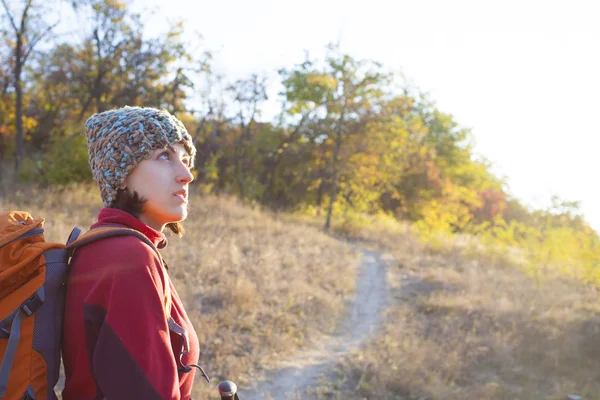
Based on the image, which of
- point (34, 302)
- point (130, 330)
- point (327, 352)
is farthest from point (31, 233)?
point (327, 352)

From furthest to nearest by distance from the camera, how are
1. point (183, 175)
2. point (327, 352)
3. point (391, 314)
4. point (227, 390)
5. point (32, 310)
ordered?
1. point (391, 314)
2. point (327, 352)
3. point (227, 390)
4. point (183, 175)
5. point (32, 310)

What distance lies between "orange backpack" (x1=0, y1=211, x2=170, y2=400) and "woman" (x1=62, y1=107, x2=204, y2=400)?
0.11 feet

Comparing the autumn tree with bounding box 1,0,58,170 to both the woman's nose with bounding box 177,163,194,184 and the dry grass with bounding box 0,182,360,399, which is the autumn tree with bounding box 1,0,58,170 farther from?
the woman's nose with bounding box 177,163,194,184

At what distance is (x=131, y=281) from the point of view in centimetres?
126

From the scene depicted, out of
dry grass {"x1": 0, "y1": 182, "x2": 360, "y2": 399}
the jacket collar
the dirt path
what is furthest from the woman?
the dirt path

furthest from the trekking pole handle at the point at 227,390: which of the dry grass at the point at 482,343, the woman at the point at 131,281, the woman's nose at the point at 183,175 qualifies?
the dry grass at the point at 482,343

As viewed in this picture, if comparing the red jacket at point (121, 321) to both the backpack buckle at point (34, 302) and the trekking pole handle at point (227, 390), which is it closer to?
the backpack buckle at point (34, 302)

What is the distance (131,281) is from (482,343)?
6.72 m

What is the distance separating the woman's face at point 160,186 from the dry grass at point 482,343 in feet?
15.0

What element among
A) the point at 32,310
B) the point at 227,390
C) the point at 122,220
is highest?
the point at 122,220

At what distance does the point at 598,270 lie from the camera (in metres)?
9.82

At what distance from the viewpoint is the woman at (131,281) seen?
4.09ft

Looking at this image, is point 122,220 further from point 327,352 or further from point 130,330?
point 327,352

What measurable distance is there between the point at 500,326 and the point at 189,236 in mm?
5986
